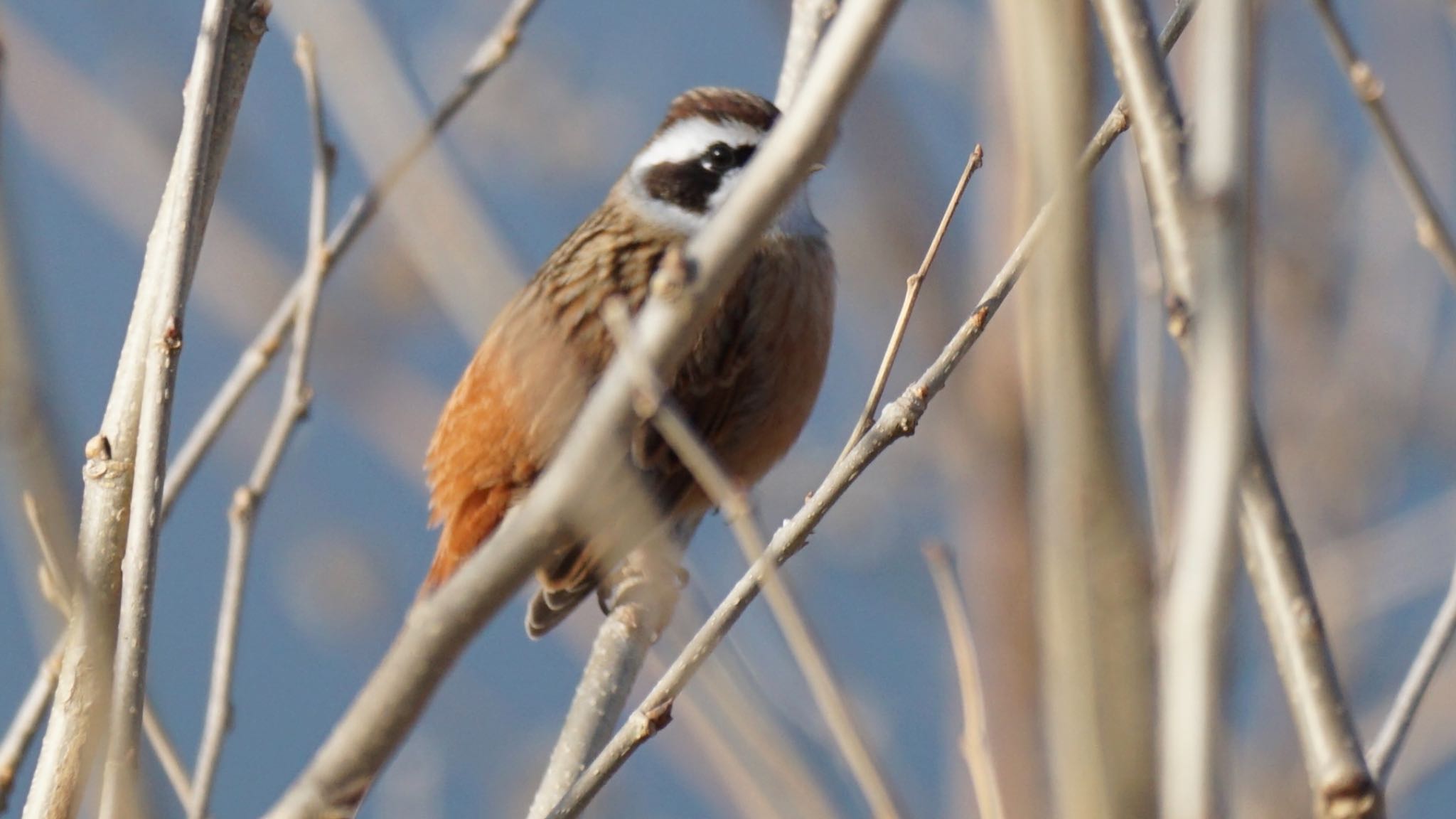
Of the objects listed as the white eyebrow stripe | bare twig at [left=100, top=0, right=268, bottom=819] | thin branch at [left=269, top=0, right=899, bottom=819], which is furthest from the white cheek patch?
thin branch at [left=269, top=0, right=899, bottom=819]

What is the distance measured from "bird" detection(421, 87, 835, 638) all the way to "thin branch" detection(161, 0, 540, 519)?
31.5 inches

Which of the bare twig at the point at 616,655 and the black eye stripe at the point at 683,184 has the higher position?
the black eye stripe at the point at 683,184

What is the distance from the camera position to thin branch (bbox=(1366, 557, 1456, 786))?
1.92 metres

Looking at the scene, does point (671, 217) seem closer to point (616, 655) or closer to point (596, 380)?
point (596, 380)

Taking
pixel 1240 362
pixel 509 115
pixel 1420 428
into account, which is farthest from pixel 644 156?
pixel 1240 362

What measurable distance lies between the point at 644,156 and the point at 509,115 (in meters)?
0.41

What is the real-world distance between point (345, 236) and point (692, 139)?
5.26 feet

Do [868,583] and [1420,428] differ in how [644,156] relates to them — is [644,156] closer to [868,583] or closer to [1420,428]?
[868,583]

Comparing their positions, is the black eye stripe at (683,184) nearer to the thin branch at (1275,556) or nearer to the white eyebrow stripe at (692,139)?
the white eyebrow stripe at (692,139)

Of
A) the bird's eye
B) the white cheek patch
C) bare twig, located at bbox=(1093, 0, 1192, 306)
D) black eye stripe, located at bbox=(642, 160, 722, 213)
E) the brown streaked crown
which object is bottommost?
the white cheek patch

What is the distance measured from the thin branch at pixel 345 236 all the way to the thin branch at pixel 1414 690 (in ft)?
5.73

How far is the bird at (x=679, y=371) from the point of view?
3.88m

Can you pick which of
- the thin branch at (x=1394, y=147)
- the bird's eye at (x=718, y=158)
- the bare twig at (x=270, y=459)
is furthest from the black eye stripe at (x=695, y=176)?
the thin branch at (x=1394, y=147)

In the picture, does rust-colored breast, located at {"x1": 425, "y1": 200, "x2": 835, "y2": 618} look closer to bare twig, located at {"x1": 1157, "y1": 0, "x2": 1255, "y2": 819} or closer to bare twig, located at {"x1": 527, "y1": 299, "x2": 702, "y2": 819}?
bare twig, located at {"x1": 527, "y1": 299, "x2": 702, "y2": 819}
